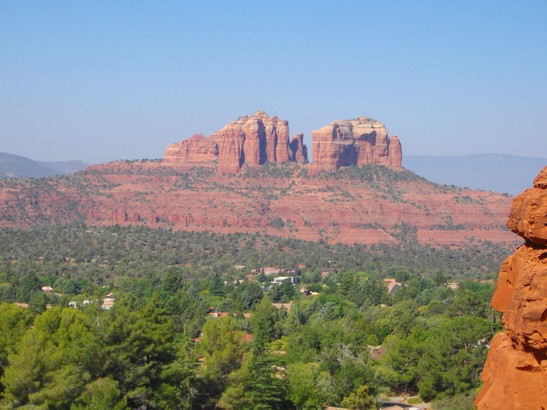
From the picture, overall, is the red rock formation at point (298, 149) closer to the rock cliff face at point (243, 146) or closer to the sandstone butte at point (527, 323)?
the rock cliff face at point (243, 146)

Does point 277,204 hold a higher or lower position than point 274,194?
lower

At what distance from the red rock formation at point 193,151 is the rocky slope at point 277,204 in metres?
5.33

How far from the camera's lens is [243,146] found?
7037 inches

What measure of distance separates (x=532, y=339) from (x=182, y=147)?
178642 mm

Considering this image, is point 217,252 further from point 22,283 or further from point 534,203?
point 534,203

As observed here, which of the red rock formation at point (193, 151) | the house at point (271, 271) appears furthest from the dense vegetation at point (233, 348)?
the red rock formation at point (193, 151)

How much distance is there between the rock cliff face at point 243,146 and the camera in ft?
582

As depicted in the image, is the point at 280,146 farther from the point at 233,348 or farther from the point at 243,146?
the point at 233,348

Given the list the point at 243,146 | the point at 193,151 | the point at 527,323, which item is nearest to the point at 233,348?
the point at 527,323

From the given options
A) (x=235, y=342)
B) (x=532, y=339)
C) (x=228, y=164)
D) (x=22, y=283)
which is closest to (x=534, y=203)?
(x=532, y=339)

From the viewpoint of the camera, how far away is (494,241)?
499ft

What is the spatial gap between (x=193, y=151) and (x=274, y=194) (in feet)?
92.5

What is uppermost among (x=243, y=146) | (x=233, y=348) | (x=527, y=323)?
(x=243, y=146)

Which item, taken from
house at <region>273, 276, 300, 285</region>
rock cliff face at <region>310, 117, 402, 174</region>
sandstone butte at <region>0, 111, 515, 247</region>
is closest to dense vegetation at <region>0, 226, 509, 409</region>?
house at <region>273, 276, 300, 285</region>
